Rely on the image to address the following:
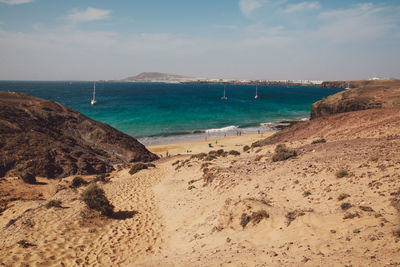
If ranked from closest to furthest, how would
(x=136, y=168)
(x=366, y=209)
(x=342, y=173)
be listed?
(x=366, y=209)
(x=342, y=173)
(x=136, y=168)

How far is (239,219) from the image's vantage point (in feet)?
29.1

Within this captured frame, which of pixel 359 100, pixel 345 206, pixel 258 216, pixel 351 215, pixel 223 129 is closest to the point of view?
pixel 351 215

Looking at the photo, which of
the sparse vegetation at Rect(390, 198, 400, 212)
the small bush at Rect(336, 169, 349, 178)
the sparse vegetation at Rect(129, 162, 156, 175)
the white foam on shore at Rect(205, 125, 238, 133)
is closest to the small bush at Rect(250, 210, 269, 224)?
the sparse vegetation at Rect(390, 198, 400, 212)

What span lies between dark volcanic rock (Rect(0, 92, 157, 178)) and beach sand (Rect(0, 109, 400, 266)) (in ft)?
8.15

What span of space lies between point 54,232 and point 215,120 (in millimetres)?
55988

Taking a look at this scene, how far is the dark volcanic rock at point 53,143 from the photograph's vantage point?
1852cm

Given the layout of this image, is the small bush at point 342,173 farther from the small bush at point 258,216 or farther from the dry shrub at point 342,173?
the small bush at point 258,216

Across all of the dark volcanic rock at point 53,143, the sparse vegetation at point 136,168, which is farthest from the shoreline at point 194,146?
the sparse vegetation at point 136,168

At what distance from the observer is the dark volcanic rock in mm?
18516

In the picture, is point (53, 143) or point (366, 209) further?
point (53, 143)

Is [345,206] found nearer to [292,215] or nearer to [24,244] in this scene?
[292,215]

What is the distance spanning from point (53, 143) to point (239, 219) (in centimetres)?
1836

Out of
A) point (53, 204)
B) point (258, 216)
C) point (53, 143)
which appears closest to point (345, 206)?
point (258, 216)

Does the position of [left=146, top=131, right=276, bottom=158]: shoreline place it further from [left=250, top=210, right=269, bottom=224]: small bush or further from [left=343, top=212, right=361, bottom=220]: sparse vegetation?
[left=343, top=212, right=361, bottom=220]: sparse vegetation
